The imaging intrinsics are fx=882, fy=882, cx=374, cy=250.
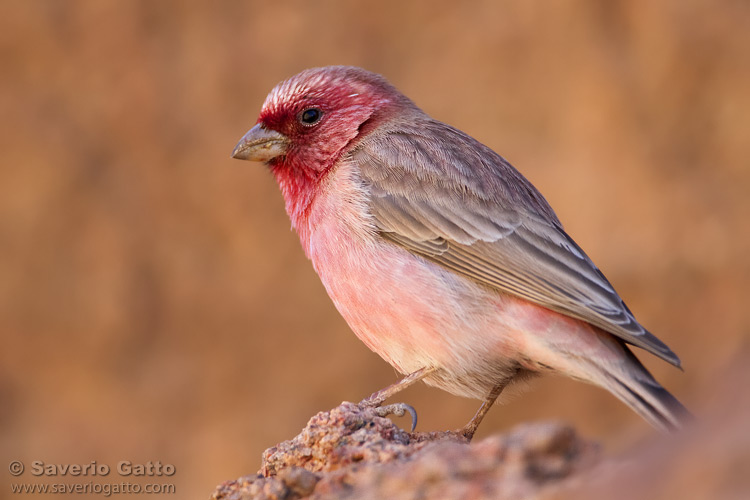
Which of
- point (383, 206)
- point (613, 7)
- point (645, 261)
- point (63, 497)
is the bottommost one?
point (63, 497)

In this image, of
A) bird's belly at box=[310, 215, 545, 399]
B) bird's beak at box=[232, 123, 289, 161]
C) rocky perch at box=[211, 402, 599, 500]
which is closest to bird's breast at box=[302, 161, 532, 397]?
bird's belly at box=[310, 215, 545, 399]

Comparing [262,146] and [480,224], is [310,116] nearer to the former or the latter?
[262,146]

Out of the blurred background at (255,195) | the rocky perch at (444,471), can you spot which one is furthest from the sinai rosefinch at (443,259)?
the blurred background at (255,195)

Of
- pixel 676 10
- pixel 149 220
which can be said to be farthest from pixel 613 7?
pixel 149 220

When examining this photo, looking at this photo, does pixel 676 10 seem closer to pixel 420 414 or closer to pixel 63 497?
pixel 420 414

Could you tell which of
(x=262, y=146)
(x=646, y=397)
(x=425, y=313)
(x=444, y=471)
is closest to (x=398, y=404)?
(x=425, y=313)

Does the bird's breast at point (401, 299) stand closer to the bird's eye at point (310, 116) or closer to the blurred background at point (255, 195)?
the bird's eye at point (310, 116)
